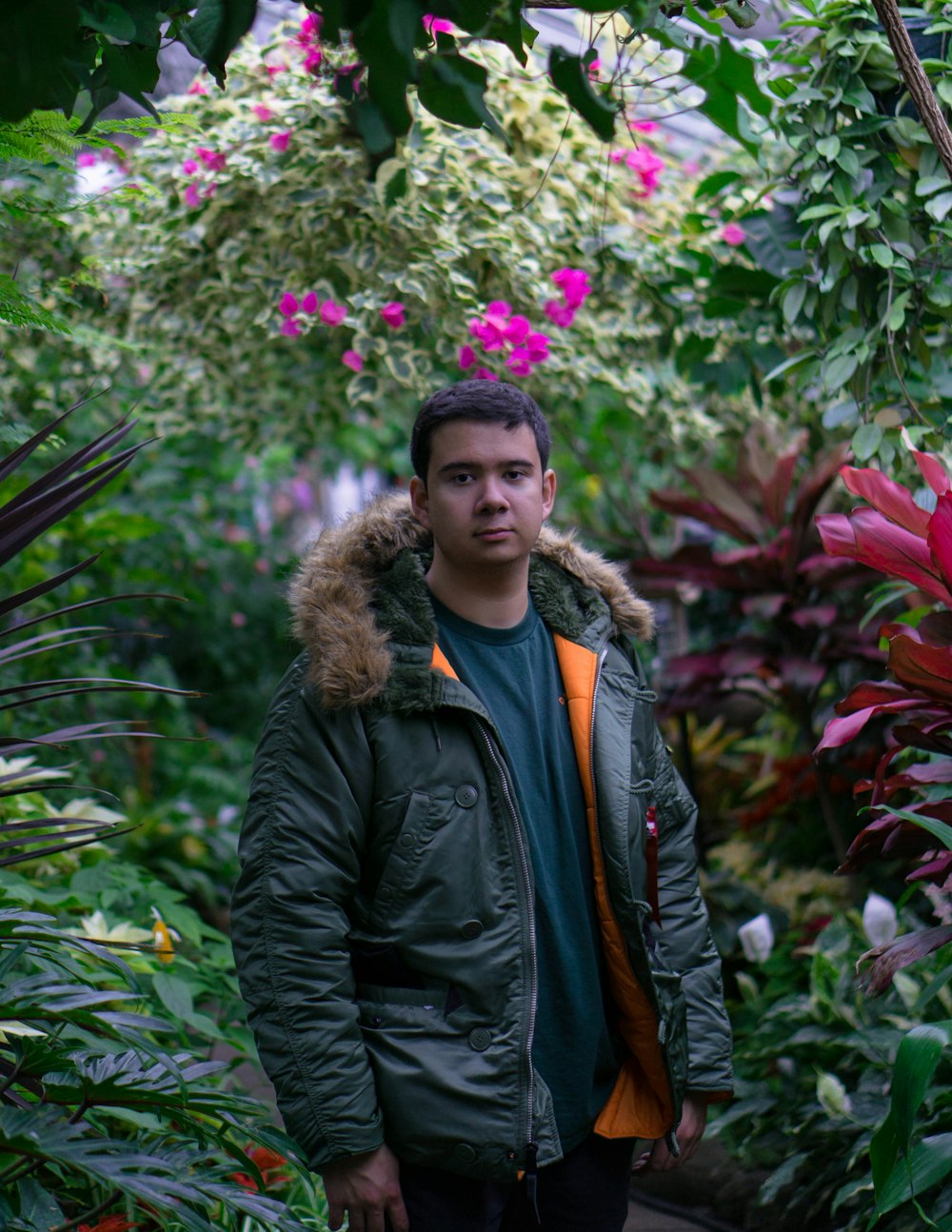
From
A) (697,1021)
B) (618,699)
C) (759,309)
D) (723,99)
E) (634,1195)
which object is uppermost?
(723,99)

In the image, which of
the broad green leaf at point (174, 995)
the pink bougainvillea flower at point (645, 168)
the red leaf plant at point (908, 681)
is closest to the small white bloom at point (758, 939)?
the red leaf plant at point (908, 681)

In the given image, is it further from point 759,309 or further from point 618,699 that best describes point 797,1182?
point 759,309

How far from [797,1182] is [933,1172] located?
1058 millimetres

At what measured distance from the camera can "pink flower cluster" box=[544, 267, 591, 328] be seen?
3.24 metres

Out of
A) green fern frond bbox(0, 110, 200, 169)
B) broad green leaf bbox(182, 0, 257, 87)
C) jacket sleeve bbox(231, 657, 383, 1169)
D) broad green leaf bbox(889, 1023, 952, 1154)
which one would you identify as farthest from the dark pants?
green fern frond bbox(0, 110, 200, 169)

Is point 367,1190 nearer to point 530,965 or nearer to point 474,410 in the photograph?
point 530,965

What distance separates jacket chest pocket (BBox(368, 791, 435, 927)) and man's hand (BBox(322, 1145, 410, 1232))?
1.09ft

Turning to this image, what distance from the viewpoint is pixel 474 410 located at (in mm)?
1901

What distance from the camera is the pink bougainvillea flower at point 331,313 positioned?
9.91ft

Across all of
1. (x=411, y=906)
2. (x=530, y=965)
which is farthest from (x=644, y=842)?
(x=411, y=906)

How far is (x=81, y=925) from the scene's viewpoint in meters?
2.72

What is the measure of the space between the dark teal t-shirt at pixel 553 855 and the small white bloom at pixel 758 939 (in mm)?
1474

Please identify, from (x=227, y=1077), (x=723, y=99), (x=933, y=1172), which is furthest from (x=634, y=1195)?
(x=723, y=99)

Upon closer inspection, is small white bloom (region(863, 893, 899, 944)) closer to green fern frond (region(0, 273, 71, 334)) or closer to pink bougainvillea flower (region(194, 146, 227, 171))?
green fern frond (region(0, 273, 71, 334))
